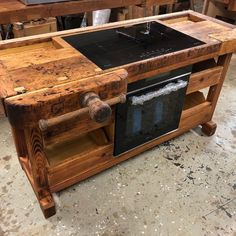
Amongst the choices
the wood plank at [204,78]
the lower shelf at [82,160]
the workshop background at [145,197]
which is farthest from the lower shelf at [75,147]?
the wood plank at [204,78]

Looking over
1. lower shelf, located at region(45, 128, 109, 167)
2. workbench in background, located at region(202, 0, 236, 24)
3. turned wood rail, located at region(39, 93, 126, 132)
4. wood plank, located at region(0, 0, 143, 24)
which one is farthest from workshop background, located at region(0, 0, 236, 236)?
workbench in background, located at region(202, 0, 236, 24)

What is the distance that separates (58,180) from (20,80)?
54 cm

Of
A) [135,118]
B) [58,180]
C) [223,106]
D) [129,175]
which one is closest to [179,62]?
[135,118]

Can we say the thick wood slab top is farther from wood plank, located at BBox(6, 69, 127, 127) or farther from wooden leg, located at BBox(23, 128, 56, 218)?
wooden leg, located at BBox(23, 128, 56, 218)

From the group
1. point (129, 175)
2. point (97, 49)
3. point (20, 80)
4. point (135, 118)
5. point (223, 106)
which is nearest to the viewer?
point (20, 80)

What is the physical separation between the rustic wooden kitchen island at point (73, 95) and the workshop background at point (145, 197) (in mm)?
96

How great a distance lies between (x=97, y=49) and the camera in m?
1.25

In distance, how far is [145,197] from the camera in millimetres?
1426

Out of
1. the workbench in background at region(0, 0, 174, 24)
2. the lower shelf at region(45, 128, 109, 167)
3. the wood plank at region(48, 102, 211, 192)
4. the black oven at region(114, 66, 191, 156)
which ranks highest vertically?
the workbench in background at region(0, 0, 174, 24)

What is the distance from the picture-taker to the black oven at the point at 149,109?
1280mm

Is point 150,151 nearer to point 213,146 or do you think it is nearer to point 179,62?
point 213,146

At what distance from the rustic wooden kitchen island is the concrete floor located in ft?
0.31

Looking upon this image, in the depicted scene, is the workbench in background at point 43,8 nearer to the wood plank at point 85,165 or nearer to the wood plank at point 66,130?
the wood plank at point 66,130

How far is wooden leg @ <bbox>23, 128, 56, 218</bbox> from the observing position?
3.56 feet
